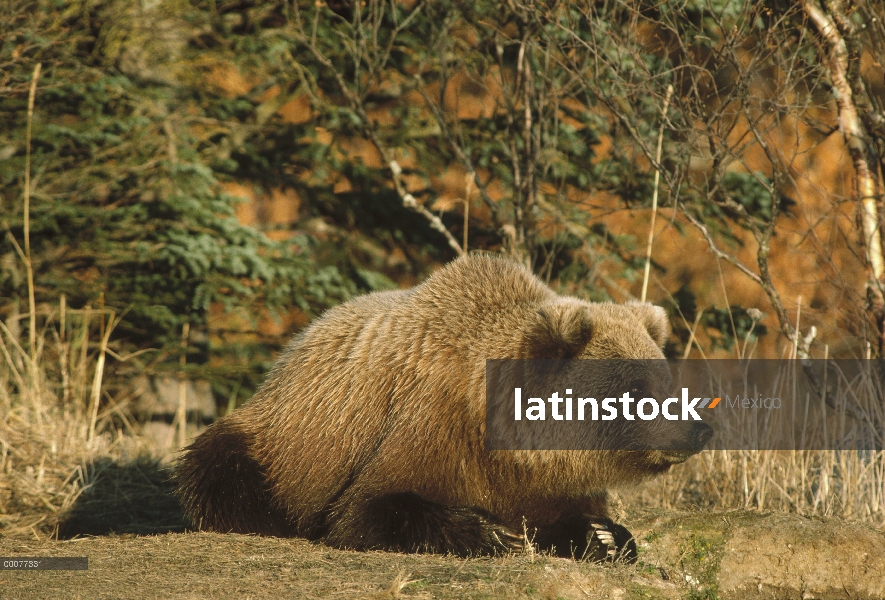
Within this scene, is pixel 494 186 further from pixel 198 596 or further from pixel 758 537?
pixel 198 596

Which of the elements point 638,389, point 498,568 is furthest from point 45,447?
point 638,389

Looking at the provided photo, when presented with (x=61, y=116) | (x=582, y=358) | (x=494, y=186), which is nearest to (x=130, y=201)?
(x=61, y=116)

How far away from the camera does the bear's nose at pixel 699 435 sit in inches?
155

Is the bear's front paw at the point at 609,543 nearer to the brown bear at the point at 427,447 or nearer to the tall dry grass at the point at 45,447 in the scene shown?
the brown bear at the point at 427,447

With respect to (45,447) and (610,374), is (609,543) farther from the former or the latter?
(45,447)

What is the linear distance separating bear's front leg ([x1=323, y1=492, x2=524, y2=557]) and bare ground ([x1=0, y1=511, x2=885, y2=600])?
0.08 metres

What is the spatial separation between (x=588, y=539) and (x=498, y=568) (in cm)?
77

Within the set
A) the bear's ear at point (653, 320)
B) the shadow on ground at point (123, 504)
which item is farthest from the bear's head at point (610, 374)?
the shadow on ground at point (123, 504)

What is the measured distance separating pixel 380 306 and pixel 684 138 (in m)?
2.95

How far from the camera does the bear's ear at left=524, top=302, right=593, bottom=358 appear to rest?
A: 13.6ft

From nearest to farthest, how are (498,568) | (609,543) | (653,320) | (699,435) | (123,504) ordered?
(498,568) → (699,435) → (609,543) → (653,320) → (123,504)

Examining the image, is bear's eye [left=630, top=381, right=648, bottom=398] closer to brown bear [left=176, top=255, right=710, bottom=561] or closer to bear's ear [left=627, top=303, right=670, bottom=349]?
brown bear [left=176, top=255, right=710, bottom=561]

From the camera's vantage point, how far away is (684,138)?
261 inches

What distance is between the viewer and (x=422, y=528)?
13.1ft
